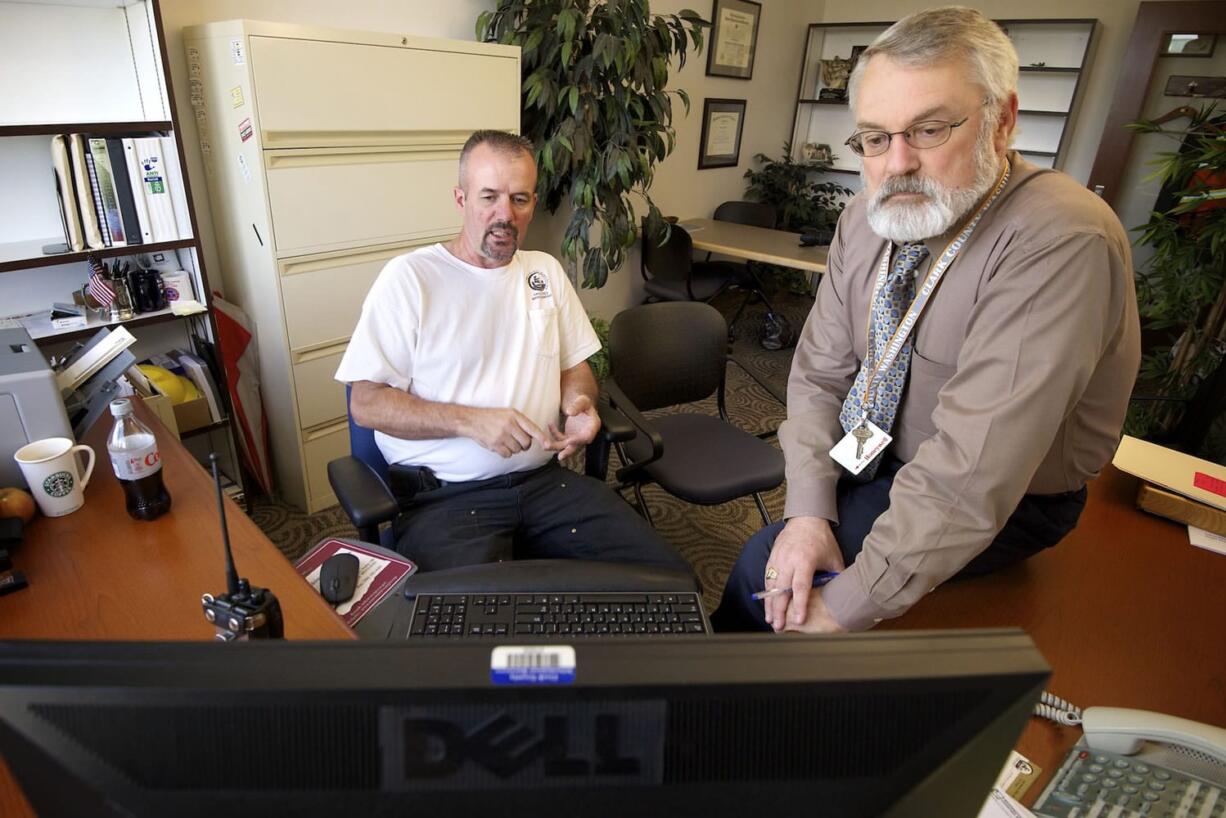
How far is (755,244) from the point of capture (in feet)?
14.4

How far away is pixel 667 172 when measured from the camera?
16.7 ft

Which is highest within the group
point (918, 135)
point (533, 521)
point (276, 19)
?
point (276, 19)

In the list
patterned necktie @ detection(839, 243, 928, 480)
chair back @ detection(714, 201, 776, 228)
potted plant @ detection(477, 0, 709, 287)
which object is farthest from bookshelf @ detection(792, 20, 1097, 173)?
patterned necktie @ detection(839, 243, 928, 480)

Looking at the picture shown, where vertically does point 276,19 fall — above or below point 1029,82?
below

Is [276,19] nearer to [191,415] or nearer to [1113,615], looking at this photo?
[191,415]

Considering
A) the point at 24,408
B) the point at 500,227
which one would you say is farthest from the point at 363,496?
the point at 500,227

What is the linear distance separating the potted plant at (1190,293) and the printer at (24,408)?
12.8 feet

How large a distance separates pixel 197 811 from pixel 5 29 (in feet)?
8.83

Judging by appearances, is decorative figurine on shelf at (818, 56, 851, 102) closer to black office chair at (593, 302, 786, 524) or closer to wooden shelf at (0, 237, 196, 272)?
black office chair at (593, 302, 786, 524)

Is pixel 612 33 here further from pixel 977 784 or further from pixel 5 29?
pixel 977 784

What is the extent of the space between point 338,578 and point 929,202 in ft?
4.13

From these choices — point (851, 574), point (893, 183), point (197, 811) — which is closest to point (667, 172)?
point (893, 183)

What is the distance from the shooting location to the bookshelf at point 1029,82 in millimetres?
5234

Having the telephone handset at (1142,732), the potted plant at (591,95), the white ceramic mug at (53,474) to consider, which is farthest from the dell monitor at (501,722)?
the potted plant at (591,95)
